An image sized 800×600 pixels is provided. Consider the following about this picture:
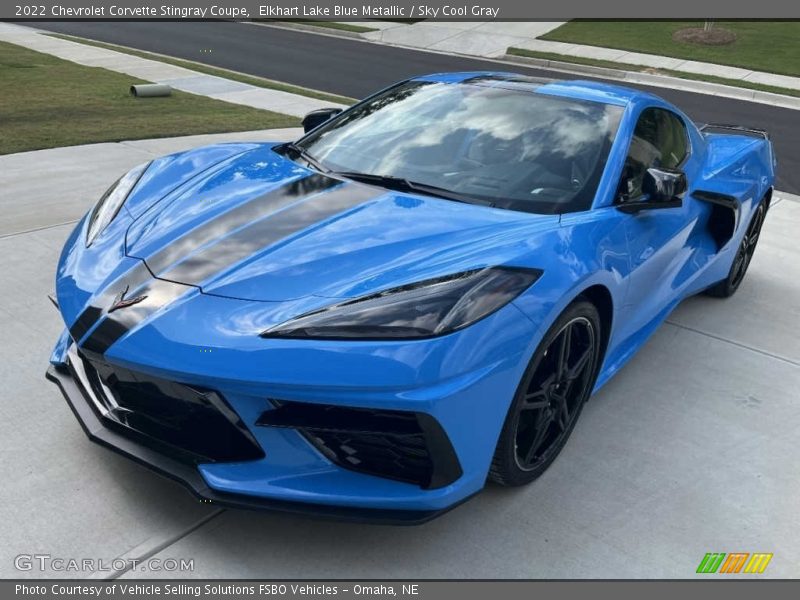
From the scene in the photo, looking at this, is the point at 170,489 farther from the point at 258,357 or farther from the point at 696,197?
the point at 696,197

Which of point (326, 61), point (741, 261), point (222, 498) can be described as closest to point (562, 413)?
point (222, 498)

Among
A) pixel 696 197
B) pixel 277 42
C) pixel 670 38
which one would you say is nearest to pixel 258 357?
pixel 696 197

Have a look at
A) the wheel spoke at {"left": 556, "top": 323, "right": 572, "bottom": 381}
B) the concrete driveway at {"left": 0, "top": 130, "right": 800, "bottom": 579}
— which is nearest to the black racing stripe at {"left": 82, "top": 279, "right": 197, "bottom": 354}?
the concrete driveway at {"left": 0, "top": 130, "right": 800, "bottom": 579}

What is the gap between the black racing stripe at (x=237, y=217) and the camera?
2586 mm

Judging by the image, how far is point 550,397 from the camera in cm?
275

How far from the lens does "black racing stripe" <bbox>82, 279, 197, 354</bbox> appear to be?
90.3 inches

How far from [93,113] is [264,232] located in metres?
6.74

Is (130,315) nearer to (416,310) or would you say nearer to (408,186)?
(416,310)

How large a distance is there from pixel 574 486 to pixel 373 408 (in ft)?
3.60

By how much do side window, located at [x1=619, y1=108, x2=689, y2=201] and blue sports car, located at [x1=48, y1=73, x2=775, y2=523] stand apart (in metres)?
0.02

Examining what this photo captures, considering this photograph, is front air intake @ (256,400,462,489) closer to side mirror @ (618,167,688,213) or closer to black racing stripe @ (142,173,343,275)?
black racing stripe @ (142,173,343,275)

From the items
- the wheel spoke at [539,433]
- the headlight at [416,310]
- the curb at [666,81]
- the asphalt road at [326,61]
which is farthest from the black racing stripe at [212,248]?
the curb at [666,81]

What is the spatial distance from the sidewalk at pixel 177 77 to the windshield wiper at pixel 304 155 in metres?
6.04
